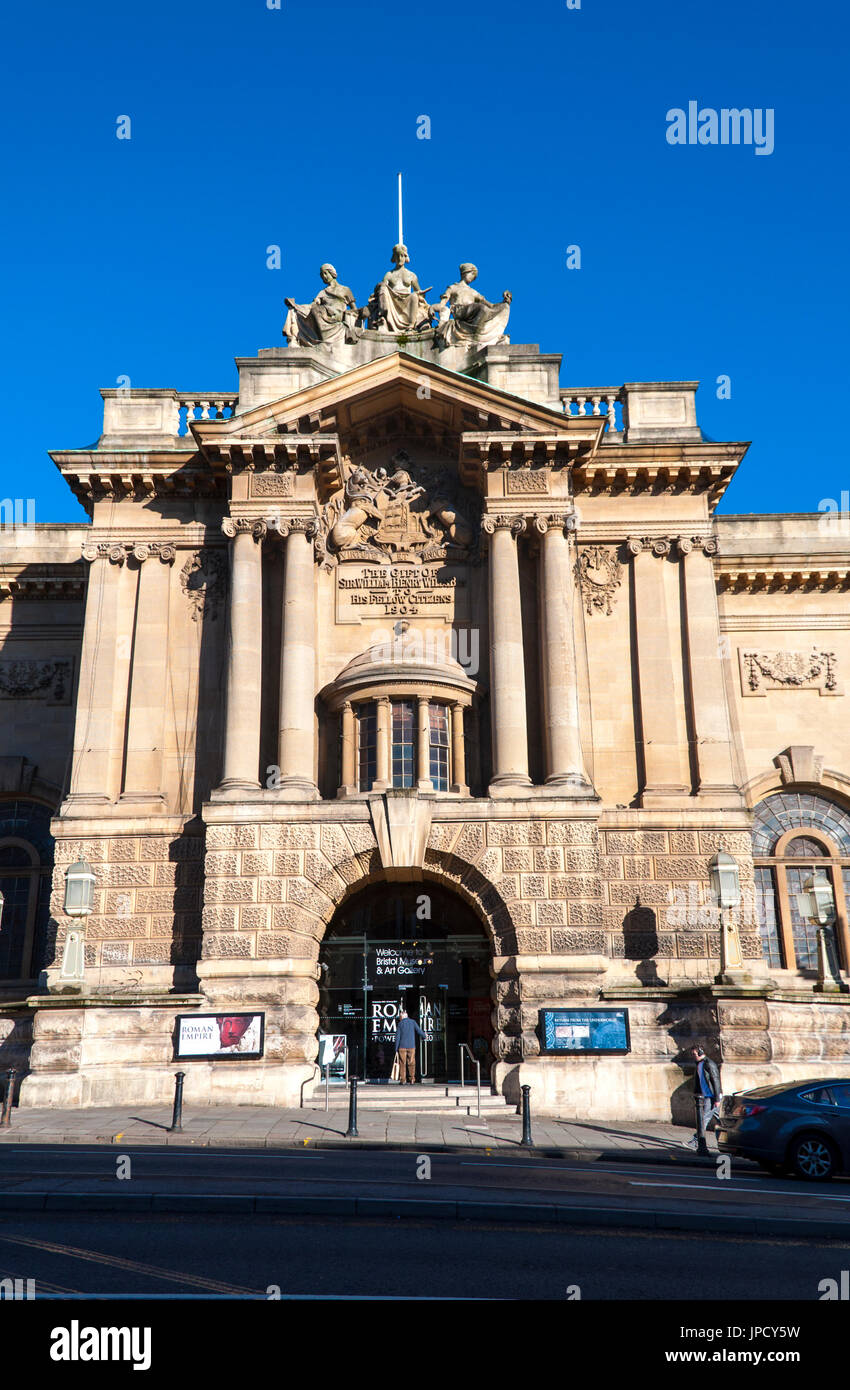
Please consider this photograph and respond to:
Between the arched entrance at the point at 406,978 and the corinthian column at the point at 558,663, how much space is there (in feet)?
14.9

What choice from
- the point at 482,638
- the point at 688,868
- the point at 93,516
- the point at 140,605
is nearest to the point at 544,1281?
the point at 688,868

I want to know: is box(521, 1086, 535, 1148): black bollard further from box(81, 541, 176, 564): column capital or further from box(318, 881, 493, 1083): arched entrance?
box(81, 541, 176, 564): column capital

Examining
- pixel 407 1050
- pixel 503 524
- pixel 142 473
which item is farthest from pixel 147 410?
pixel 407 1050

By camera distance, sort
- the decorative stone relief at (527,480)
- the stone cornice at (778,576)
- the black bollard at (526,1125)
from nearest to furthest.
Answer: the black bollard at (526,1125) < the decorative stone relief at (527,480) < the stone cornice at (778,576)

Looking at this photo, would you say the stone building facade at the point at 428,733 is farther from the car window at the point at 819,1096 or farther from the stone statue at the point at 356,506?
the car window at the point at 819,1096

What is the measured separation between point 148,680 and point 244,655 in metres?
2.92

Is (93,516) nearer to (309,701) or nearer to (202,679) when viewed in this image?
(202,679)

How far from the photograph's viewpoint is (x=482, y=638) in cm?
2925

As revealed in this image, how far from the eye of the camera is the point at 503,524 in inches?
1134

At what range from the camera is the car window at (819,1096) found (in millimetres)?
17219

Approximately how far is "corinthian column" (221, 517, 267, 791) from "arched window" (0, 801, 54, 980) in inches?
346

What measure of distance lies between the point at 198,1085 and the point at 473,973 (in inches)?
300

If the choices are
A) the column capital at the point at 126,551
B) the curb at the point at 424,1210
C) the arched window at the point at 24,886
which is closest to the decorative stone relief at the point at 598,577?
the column capital at the point at 126,551

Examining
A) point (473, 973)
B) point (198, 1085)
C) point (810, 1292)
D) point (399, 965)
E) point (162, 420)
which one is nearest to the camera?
point (810, 1292)
